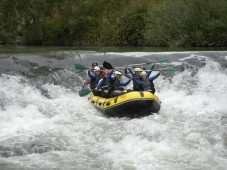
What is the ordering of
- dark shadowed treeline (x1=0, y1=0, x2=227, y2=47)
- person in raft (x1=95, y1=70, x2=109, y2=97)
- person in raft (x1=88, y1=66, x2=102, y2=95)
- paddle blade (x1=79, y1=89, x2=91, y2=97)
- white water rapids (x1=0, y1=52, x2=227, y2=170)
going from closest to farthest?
white water rapids (x1=0, y1=52, x2=227, y2=170) → person in raft (x1=95, y1=70, x2=109, y2=97) → paddle blade (x1=79, y1=89, x2=91, y2=97) → person in raft (x1=88, y1=66, x2=102, y2=95) → dark shadowed treeline (x1=0, y1=0, x2=227, y2=47)

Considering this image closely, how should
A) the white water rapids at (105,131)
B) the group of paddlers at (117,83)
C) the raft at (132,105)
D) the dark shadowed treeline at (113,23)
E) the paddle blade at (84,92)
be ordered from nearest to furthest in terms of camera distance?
1. the white water rapids at (105,131)
2. the raft at (132,105)
3. the group of paddlers at (117,83)
4. the paddle blade at (84,92)
5. the dark shadowed treeline at (113,23)

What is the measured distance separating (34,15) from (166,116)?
2181 centimetres

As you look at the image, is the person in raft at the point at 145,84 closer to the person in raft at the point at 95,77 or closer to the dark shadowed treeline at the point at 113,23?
the person in raft at the point at 95,77

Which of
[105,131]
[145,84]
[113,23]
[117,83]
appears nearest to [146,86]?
[145,84]

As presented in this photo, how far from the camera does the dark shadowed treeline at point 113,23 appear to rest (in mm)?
22547

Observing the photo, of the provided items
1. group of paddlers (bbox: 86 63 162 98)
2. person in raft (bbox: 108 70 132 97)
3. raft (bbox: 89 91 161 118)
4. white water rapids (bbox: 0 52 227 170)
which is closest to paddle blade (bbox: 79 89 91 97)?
white water rapids (bbox: 0 52 227 170)

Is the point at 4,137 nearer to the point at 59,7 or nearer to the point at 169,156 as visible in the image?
the point at 169,156

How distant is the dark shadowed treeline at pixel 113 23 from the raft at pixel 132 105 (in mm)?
11929

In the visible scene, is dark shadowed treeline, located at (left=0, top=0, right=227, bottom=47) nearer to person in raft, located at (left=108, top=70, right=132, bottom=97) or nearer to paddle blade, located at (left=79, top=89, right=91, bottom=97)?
paddle blade, located at (left=79, top=89, right=91, bottom=97)

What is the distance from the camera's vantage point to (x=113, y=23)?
29.8m

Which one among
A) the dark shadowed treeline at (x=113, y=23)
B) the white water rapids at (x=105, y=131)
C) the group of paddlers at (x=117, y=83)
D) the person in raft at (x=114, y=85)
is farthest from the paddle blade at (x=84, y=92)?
the dark shadowed treeline at (x=113, y=23)

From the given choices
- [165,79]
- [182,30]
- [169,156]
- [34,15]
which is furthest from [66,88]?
[34,15]

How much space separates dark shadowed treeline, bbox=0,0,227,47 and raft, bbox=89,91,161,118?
39.1 ft

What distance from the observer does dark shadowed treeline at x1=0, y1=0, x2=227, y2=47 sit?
74.0ft
